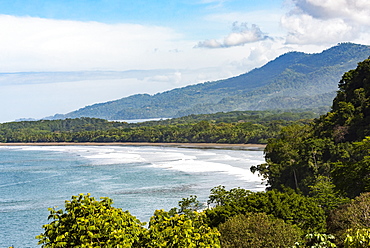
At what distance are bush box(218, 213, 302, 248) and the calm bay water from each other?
20.3 m

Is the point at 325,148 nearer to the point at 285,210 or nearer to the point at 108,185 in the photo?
the point at 285,210

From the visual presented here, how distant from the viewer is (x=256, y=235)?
20.1 metres

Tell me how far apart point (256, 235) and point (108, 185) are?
44.1 meters

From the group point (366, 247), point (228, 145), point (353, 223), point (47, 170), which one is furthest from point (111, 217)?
point (228, 145)

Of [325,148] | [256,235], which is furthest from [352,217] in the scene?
[325,148]

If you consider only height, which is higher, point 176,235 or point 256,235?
point 176,235

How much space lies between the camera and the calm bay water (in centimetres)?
4394

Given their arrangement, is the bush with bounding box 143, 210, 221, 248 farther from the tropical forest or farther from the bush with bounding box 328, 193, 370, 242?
the bush with bounding box 328, 193, 370, 242

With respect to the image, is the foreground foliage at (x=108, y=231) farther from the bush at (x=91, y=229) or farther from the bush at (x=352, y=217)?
the bush at (x=352, y=217)

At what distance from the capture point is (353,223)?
20.4 meters

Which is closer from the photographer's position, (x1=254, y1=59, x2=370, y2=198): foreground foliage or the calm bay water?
(x1=254, y1=59, x2=370, y2=198): foreground foliage

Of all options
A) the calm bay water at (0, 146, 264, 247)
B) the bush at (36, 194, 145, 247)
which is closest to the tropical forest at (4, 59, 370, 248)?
the bush at (36, 194, 145, 247)

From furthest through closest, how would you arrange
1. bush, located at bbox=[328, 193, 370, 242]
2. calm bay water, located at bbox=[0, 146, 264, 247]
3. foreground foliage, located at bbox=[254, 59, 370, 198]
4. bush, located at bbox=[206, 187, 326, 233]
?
1. calm bay water, located at bbox=[0, 146, 264, 247]
2. foreground foliage, located at bbox=[254, 59, 370, 198]
3. bush, located at bbox=[206, 187, 326, 233]
4. bush, located at bbox=[328, 193, 370, 242]

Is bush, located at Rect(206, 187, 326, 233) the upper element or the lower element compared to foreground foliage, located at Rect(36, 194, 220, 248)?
lower
